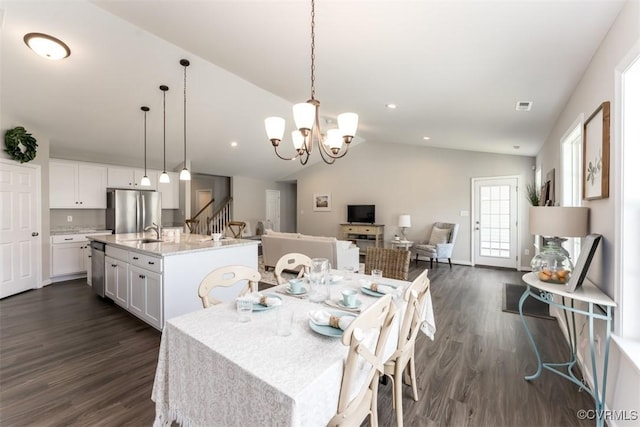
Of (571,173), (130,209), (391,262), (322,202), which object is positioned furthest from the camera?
(322,202)

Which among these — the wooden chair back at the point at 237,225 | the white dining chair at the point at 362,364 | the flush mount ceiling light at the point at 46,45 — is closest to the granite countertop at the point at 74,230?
the wooden chair back at the point at 237,225

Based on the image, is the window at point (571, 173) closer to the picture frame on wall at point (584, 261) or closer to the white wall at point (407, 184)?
the picture frame on wall at point (584, 261)

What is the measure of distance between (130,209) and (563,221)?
687cm

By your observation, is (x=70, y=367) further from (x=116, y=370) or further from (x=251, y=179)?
(x=251, y=179)

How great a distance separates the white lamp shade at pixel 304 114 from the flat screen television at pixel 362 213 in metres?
6.42

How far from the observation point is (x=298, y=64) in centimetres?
313

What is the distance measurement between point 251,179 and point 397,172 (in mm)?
4795

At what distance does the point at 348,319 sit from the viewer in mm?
1427

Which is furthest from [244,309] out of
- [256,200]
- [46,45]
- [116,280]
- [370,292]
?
[256,200]

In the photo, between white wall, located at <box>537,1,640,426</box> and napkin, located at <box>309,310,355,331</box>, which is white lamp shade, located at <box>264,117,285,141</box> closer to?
napkin, located at <box>309,310,355,331</box>

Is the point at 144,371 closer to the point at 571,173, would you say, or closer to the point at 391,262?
the point at 391,262

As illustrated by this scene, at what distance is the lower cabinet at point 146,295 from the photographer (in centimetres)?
292

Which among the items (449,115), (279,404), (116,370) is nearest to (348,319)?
(279,404)

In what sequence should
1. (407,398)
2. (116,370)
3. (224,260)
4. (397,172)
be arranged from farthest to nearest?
(397,172)
(224,260)
(116,370)
(407,398)
